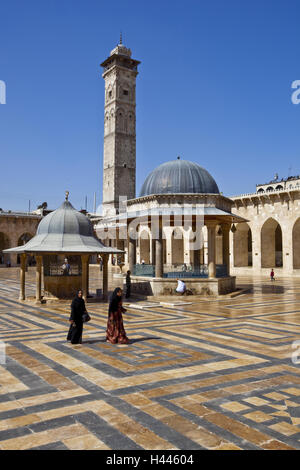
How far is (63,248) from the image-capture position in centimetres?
1275

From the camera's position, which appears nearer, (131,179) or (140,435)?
(140,435)

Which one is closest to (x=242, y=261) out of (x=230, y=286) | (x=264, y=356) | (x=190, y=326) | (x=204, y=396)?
(x=230, y=286)

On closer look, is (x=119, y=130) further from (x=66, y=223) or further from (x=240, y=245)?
(x=66, y=223)

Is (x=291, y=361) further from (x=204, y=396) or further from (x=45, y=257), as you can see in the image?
(x=45, y=257)

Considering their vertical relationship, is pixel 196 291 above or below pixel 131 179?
below

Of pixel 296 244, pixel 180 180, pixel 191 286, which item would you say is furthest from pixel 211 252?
pixel 296 244

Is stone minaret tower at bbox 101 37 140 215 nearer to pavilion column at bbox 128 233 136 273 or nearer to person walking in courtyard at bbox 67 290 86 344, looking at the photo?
pavilion column at bbox 128 233 136 273

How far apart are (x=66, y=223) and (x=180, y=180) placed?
16.4 feet

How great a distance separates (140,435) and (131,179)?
4409cm

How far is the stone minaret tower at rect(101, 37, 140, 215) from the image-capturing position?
45781mm

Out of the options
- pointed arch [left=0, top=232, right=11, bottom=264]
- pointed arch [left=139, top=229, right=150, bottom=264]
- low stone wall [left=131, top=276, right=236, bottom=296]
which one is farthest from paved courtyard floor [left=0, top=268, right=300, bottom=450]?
pointed arch [left=0, top=232, right=11, bottom=264]

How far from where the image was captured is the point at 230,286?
16.4 meters

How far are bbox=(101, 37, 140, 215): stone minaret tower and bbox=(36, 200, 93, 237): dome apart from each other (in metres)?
30.4
